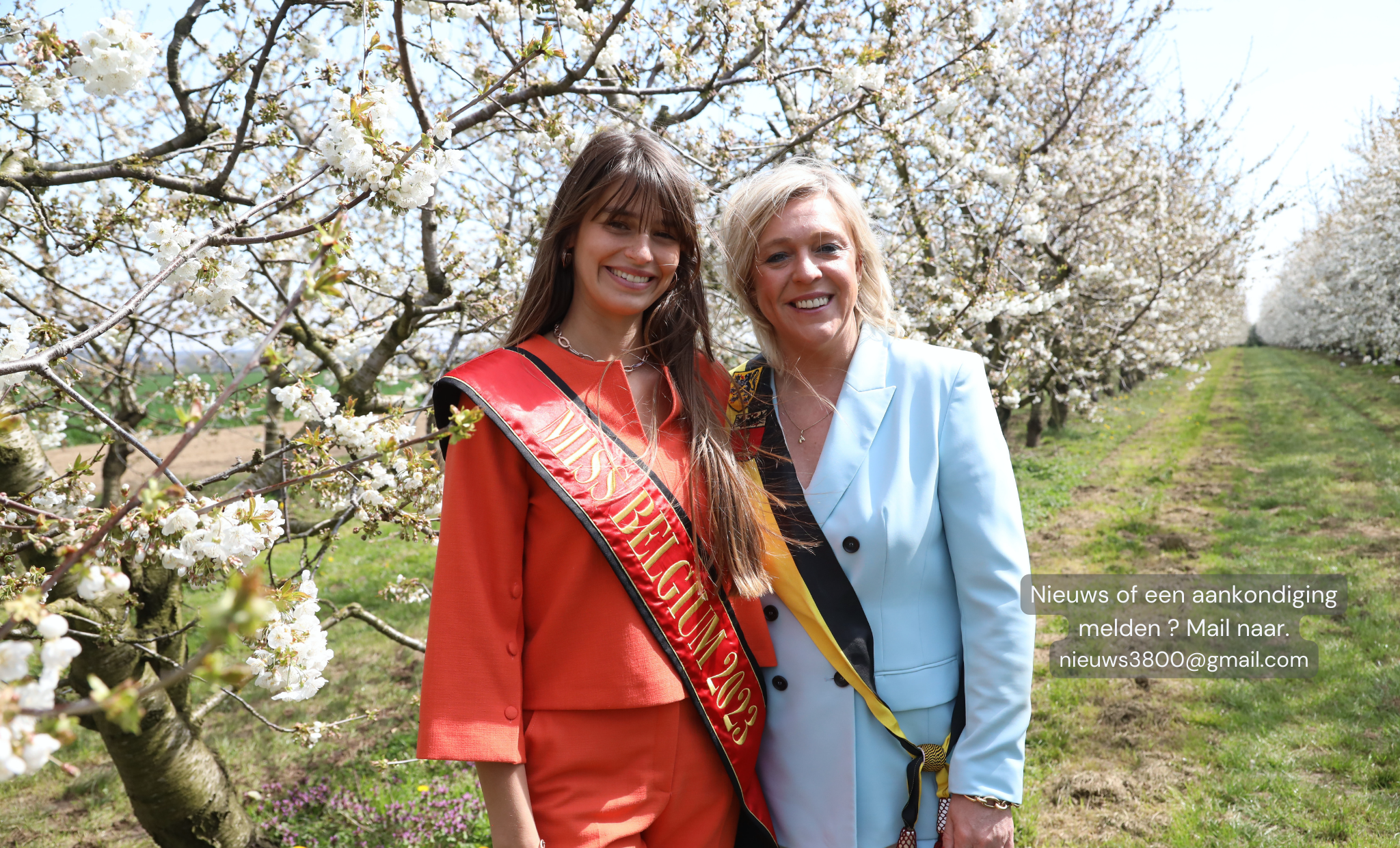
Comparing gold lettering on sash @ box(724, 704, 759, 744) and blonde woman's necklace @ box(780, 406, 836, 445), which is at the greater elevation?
blonde woman's necklace @ box(780, 406, 836, 445)

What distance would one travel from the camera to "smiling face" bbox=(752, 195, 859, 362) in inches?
73.4

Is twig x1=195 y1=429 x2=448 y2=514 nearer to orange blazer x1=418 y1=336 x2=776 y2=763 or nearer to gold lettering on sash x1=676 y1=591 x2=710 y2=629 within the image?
orange blazer x1=418 y1=336 x2=776 y2=763

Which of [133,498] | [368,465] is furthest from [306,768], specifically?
[133,498]

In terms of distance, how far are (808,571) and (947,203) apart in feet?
16.4

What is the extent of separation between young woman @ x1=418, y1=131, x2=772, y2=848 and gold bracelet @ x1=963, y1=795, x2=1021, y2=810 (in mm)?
454

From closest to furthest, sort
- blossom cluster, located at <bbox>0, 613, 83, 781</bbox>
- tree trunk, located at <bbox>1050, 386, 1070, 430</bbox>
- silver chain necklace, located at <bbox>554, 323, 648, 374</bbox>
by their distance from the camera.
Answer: blossom cluster, located at <bbox>0, 613, 83, 781</bbox>, silver chain necklace, located at <bbox>554, 323, 648, 374</bbox>, tree trunk, located at <bbox>1050, 386, 1070, 430</bbox>

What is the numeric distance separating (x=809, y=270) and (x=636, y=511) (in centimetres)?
67

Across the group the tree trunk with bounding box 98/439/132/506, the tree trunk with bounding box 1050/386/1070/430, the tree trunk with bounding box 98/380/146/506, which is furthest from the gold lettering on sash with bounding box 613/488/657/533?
the tree trunk with bounding box 1050/386/1070/430

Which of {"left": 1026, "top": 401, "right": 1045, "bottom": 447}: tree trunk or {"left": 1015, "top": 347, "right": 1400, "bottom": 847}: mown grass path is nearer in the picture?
{"left": 1015, "top": 347, "right": 1400, "bottom": 847}: mown grass path

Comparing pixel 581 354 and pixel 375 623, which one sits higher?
pixel 581 354

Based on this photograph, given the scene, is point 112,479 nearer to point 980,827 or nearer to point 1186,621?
point 980,827

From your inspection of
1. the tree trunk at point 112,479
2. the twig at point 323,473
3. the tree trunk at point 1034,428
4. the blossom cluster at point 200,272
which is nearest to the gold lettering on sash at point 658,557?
the twig at point 323,473

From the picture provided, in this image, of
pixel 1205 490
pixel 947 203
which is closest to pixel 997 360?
pixel 947 203

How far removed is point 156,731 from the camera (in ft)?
9.09
